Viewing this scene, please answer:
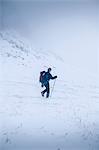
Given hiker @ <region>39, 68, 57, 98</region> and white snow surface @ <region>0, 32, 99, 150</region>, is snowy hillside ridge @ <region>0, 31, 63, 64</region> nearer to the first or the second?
white snow surface @ <region>0, 32, 99, 150</region>

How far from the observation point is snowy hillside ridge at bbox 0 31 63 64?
9.81 feet

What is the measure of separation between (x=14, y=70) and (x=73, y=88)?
0.76 meters

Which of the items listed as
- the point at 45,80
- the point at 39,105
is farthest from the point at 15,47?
the point at 39,105

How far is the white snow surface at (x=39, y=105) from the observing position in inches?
115

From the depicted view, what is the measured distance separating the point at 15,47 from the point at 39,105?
2.47 feet

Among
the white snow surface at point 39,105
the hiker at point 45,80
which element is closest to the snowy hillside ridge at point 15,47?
the white snow surface at point 39,105

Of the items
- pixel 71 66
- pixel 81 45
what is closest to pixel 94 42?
pixel 81 45

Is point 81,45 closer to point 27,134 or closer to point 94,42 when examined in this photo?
point 94,42

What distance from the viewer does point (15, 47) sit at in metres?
3.00

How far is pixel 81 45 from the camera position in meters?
3.16

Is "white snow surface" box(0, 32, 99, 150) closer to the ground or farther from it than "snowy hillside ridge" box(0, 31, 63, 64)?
closer to the ground

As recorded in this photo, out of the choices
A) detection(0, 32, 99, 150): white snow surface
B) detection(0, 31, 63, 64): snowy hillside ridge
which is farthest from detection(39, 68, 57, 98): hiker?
detection(0, 31, 63, 64): snowy hillside ridge

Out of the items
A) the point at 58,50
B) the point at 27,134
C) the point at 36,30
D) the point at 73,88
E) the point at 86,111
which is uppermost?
the point at 36,30

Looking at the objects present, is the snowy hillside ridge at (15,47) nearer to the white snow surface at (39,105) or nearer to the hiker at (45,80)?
the white snow surface at (39,105)
